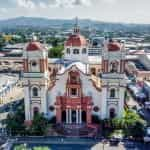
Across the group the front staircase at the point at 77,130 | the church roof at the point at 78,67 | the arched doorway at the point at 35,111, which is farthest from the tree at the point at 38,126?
the church roof at the point at 78,67

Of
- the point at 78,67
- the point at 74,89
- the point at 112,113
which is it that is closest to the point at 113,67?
the point at 78,67

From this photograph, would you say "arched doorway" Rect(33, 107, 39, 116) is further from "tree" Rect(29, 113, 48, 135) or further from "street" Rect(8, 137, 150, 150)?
"street" Rect(8, 137, 150, 150)

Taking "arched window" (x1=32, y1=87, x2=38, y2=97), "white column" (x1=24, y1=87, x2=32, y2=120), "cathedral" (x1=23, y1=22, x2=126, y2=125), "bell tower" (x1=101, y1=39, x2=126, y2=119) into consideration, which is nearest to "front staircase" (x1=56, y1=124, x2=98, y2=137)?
"cathedral" (x1=23, y1=22, x2=126, y2=125)

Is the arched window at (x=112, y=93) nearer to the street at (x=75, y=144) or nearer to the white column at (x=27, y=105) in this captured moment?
the street at (x=75, y=144)

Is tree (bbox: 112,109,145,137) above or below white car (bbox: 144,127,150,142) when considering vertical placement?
above

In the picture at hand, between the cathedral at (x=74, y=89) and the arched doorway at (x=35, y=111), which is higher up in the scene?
the cathedral at (x=74, y=89)

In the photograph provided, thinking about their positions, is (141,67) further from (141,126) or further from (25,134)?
(25,134)

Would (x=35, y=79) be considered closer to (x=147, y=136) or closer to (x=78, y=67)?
(x=78, y=67)
